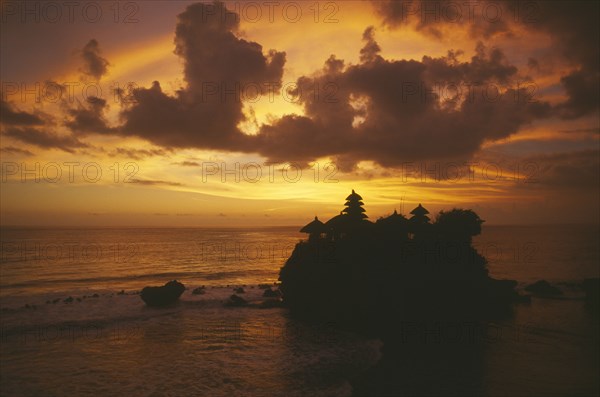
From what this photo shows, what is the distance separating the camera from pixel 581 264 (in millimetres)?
76438

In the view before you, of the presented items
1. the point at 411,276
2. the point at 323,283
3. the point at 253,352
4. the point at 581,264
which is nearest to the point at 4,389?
the point at 253,352

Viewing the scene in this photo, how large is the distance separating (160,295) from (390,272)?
25.3 meters

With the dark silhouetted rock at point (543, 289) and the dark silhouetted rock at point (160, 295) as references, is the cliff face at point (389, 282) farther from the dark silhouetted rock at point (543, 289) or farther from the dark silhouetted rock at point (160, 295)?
the dark silhouetted rock at point (160, 295)

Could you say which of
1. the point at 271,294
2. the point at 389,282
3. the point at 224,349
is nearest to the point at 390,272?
the point at 389,282

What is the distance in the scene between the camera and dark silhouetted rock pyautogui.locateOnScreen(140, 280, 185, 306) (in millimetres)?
39956

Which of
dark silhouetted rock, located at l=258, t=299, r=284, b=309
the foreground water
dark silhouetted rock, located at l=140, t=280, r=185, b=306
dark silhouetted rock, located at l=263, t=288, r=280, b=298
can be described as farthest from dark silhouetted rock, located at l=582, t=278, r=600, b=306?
dark silhouetted rock, located at l=140, t=280, r=185, b=306

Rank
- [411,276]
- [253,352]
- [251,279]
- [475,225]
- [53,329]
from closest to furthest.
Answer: [253,352] < [53,329] < [411,276] < [475,225] < [251,279]

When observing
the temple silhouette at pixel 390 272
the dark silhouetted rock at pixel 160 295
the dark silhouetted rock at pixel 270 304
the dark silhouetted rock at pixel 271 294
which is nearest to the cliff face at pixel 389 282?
the temple silhouette at pixel 390 272

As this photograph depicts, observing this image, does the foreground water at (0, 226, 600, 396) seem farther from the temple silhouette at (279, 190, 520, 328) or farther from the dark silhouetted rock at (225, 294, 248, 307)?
the temple silhouette at (279, 190, 520, 328)

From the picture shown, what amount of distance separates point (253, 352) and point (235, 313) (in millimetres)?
12558

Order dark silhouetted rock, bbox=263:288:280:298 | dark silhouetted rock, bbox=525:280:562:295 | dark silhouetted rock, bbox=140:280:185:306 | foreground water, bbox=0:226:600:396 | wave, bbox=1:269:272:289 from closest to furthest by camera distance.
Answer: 1. foreground water, bbox=0:226:600:396
2. dark silhouetted rock, bbox=140:280:185:306
3. dark silhouetted rock, bbox=263:288:280:298
4. dark silhouetted rock, bbox=525:280:562:295
5. wave, bbox=1:269:272:289

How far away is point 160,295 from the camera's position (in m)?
40.2

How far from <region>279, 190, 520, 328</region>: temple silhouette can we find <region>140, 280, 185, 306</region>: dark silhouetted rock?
1307cm

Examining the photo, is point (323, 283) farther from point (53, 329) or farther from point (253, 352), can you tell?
point (53, 329)
